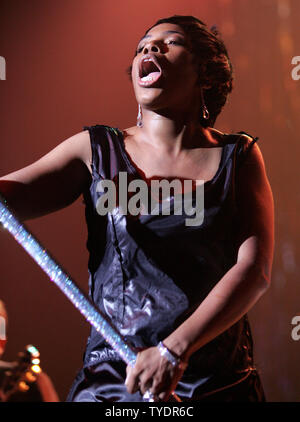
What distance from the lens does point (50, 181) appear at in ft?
3.59

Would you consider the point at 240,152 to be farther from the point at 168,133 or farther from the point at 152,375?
the point at 152,375

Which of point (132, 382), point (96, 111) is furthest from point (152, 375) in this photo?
point (96, 111)

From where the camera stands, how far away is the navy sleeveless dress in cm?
101

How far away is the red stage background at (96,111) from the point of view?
1.82 metres

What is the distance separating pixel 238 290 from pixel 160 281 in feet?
0.46

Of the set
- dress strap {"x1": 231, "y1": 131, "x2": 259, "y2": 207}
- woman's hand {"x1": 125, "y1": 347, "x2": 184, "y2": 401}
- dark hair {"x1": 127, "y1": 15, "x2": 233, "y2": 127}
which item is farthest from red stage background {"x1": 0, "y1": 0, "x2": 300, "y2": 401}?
woman's hand {"x1": 125, "y1": 347, "x2": 184, "y2": 401}

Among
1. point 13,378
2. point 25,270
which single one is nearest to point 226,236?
point 13,378

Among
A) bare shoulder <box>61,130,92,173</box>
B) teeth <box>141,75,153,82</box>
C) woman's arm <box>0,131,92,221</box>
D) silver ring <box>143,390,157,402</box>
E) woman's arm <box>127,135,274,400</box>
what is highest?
teeth <box>141,75,153,82</box>

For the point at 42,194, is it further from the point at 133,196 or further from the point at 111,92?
the point at 111,92

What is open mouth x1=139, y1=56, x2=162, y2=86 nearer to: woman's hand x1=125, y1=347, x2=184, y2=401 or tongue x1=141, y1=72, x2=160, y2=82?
tongue x1=141, y1=72, x2=160, y2=82

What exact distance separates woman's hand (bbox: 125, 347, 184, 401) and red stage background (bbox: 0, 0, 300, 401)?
37.8 inches

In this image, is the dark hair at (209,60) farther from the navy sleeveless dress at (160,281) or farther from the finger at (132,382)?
the finger at (132,382)

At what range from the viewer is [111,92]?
1.92 m

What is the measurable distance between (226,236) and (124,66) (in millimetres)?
1013
